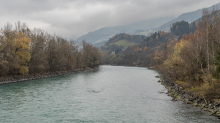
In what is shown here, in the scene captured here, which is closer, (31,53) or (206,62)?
(206,62)

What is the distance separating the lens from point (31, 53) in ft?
218

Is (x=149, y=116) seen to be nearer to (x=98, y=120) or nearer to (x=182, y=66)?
(x=98, y=120)

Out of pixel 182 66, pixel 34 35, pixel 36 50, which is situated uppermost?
pixel 34 35

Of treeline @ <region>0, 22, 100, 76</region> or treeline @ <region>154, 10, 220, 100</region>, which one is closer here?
treeline @ <region>154, 10, 220, 100</region>

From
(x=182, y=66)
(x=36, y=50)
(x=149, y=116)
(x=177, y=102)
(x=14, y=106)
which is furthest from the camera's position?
(x=36, y=50)

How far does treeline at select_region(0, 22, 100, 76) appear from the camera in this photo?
52688mm

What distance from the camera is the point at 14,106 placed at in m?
25.9

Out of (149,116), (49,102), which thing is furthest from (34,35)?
(149,116)

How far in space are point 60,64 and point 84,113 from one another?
6796cm

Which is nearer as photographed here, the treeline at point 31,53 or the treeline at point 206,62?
the treeline at point 206,62

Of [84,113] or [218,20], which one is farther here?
[218,20]

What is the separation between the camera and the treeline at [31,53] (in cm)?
5269

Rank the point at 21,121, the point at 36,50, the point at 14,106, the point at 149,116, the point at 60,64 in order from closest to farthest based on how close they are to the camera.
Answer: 1. the point at 21,121
2. the point at 149,116
3. the point at 14,106
4. the point at 36,50
5. the point at 60,64

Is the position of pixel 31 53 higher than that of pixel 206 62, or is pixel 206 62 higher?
pixel 31 53
